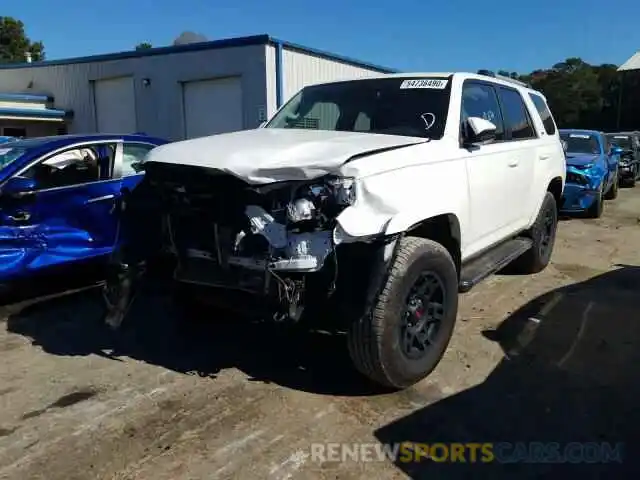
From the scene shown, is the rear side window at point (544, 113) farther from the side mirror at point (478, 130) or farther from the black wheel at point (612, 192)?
the black wheel at point (612, 192)

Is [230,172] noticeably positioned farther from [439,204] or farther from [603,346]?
[603,346]

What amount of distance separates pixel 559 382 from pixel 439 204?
1.46 metres

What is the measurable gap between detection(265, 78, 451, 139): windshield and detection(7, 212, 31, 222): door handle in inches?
93.0

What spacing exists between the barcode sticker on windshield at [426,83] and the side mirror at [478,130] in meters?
0.44

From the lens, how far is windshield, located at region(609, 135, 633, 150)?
19.1 metres

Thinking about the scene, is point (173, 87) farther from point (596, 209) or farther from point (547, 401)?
point (547, 401)

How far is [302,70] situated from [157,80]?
4.61 metres

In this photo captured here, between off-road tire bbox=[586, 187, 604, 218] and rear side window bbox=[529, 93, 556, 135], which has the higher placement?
rear side window bbox=[529, 93, 556, 135]

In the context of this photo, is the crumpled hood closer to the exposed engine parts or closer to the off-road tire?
the exposed engine parts

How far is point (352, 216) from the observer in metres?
3.16

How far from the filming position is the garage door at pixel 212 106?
16.0 meters

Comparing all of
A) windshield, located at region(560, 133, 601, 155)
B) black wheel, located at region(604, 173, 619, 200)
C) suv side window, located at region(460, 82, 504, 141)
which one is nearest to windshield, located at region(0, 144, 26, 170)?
suv side window, located at region(460, 82, 504, 141)

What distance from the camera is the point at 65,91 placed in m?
20.6

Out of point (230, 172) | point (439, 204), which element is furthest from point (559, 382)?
point (230, 172)
